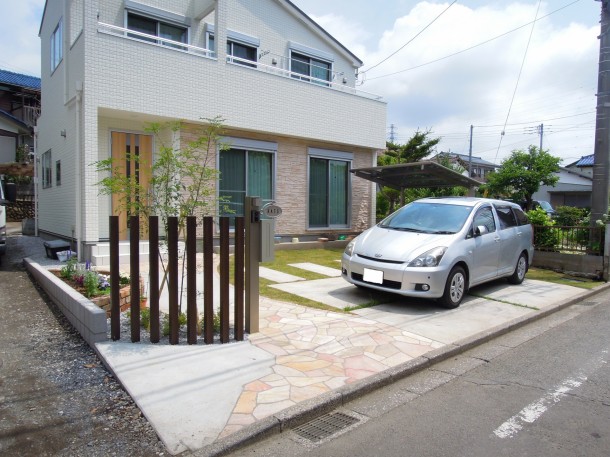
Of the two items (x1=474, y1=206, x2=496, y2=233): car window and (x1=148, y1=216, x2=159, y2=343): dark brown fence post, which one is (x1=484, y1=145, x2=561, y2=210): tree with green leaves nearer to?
(x1=474, y1=206, x2=496, y2=233): car window

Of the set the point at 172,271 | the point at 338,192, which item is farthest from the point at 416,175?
the point at 172,271

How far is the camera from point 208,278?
4480 mm

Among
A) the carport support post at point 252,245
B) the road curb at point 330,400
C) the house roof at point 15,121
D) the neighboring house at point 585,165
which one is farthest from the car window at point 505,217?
the neighboring house at point 585,165

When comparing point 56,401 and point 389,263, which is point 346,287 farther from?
point 56,401

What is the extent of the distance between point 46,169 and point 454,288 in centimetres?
1225

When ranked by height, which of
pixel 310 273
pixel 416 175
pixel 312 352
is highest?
pixel 416 175

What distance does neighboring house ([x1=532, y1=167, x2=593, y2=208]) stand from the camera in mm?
36047

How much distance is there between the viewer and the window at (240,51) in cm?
1241

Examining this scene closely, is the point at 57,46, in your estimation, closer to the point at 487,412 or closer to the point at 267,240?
the point at 267,240

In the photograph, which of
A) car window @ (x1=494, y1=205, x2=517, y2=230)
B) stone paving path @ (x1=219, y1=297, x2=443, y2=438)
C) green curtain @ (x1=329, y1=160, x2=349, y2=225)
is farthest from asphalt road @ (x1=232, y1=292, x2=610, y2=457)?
green curtain @ (x1=329, y1=160, x2=349, y2=225)

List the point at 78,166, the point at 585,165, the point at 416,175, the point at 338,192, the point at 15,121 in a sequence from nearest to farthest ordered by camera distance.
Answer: the point at 78,166 < the point at 416,175 < the point at 338,192 < the point at 15,121 < the point at 585,165

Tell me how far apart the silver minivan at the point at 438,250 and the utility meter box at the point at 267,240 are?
6.80 ft

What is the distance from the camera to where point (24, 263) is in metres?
9.07

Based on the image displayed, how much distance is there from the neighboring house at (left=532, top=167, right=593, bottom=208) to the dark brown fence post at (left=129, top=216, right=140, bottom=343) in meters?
37.7
